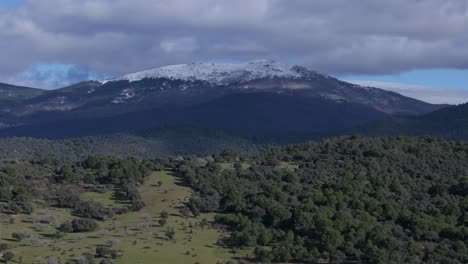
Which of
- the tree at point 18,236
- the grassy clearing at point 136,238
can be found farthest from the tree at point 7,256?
the tree at point 18,236

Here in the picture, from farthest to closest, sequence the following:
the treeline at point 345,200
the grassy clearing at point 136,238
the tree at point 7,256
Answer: the treeline at point 345,200
the grassy clearing at point 136,238
the tree at point 7,256

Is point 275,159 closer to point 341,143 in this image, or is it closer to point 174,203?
point 341,143

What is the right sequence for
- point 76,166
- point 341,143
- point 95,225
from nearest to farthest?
point 95,225
point 76,166
point 341,143

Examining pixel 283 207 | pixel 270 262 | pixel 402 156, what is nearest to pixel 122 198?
pixel 283 207

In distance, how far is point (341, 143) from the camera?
15362 cm

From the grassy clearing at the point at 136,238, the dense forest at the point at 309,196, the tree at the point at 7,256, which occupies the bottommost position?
the tree at the point at 7,256

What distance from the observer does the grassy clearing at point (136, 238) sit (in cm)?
9362

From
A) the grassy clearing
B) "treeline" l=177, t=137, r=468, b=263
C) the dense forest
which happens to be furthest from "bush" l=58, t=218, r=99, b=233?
"treeline" l=177, t=137, r=468, b=263

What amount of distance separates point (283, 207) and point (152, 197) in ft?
54.7

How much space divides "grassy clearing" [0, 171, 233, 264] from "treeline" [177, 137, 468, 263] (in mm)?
3178

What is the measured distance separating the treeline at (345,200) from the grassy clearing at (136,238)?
318 cm

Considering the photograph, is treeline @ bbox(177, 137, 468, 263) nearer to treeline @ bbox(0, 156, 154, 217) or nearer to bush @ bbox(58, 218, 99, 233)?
treeline @ bbox(0, 156, 154, 217)

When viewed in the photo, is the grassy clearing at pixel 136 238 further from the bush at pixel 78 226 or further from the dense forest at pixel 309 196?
the dense forest at pixel 309 196

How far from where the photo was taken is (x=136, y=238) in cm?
10019
